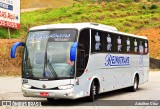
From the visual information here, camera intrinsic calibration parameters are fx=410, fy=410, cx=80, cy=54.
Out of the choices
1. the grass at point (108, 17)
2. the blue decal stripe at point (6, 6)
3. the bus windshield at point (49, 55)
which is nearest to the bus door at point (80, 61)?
the bus windshield at point (49, 55)

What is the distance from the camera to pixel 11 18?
1511 inches

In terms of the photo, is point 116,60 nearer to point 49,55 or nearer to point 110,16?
point 49,55

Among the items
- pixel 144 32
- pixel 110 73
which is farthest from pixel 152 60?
pixel 110 73

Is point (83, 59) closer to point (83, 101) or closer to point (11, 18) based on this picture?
point (83, 101)

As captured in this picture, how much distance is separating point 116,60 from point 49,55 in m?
4.73

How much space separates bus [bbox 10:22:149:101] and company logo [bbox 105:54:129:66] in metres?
0.09

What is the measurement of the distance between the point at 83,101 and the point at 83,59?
199cm

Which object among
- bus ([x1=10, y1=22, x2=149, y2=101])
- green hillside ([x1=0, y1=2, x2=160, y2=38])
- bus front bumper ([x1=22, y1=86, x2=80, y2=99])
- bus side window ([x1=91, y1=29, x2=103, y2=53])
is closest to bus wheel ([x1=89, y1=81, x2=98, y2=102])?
bus ([x1=10, y1=22, x2=149, y2=101])

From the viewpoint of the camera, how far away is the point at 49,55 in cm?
1470

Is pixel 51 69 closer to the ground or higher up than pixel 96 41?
closer to the ground

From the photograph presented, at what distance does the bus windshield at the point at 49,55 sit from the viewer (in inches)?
570

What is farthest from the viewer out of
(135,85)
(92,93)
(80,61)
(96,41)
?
(135,85)

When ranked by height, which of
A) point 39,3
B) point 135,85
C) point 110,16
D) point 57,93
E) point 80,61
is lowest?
point 135,85

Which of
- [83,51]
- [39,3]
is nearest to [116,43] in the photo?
[83,51]
